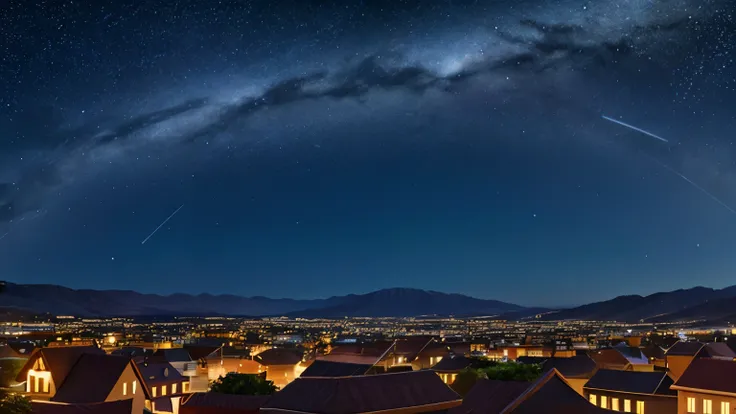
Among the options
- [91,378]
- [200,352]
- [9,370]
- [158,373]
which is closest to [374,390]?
[91,378]

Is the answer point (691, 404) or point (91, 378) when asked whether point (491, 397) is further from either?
point (91, 378)

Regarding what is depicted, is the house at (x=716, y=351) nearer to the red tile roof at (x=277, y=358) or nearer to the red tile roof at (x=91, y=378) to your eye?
the red tile roof at (x=277, y=358)

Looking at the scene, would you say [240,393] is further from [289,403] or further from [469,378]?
[469,378]

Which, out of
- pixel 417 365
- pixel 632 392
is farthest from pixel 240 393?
pixel 417 365

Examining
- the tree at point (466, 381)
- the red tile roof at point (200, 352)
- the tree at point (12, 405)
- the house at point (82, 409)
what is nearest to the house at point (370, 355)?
the tree at point (466, 381)

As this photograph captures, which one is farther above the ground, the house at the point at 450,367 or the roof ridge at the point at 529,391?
the roof ridge at the point at 529,391

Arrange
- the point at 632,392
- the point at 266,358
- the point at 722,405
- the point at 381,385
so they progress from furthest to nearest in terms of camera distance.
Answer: the point at 266,358
the point at 632,392
the point at 722,405
the point at 381,385
